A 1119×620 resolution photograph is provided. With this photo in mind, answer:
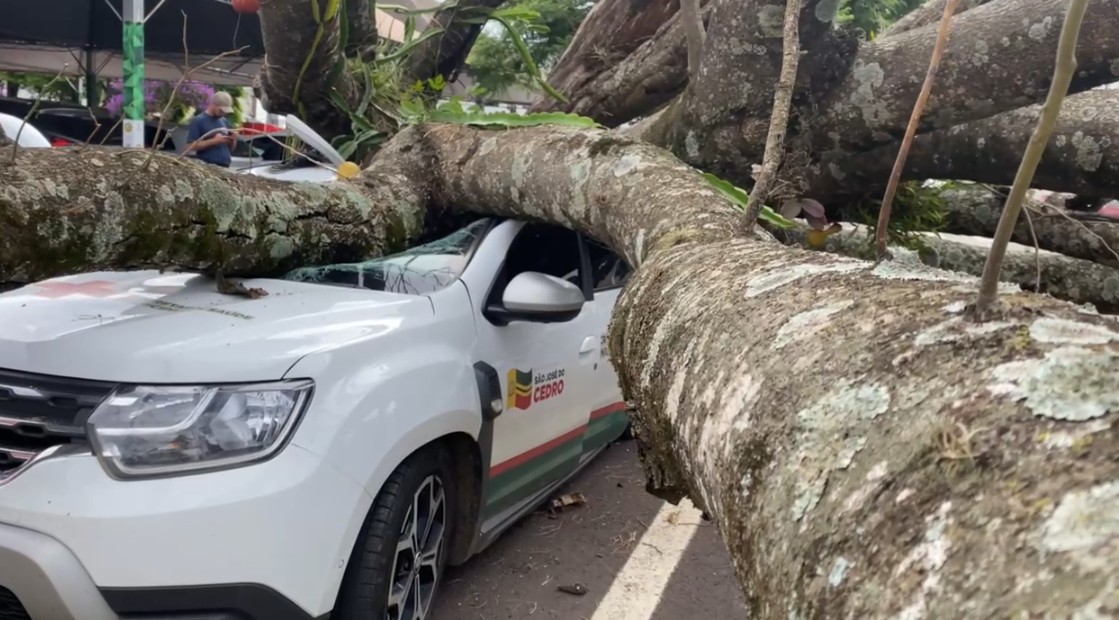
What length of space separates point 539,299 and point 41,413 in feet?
4.99

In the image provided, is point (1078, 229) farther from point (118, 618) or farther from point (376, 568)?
point (118, 618)

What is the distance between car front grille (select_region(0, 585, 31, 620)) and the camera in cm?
212

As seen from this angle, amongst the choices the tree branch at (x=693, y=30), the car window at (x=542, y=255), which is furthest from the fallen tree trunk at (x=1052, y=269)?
the car window at (x=542, y=255)

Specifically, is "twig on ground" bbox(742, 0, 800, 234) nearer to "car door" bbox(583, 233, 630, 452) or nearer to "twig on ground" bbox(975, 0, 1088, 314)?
"twig on ground" bbox(975, 0, 1088, 314)

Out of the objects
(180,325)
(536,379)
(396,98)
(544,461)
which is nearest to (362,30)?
(396,98)

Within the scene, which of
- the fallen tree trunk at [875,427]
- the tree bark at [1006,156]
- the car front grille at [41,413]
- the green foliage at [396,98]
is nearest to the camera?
the fallen tree trunk at [875,427]

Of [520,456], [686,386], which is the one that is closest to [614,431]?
[520,456]

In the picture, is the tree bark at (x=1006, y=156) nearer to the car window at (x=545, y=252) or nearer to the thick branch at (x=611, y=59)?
the car window at (x=545, y=252)

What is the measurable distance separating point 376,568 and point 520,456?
97 cm

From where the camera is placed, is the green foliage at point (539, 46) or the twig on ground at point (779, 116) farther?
the green foliage at point (539, 46)

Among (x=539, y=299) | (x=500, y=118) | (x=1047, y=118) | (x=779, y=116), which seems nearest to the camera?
(x=1047, y=118)

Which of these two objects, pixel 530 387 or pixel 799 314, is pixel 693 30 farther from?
pixel 799 314

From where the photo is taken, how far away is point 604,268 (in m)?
4.16

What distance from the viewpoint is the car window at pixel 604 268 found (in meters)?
A: 4.02
